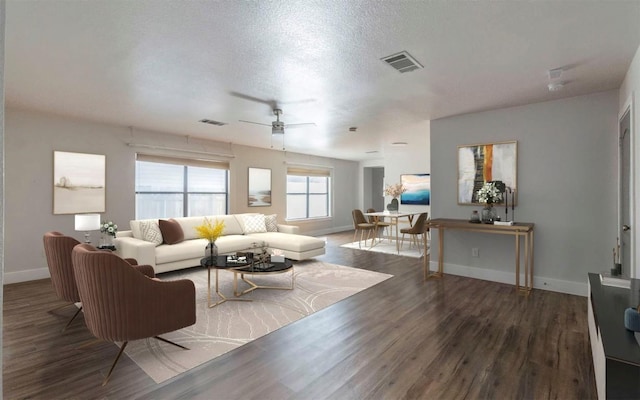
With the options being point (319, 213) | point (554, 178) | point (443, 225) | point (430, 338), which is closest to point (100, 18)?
point (430, 338)

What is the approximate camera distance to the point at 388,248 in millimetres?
7355

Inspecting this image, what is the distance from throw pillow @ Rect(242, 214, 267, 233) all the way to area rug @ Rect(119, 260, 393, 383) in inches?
55.9

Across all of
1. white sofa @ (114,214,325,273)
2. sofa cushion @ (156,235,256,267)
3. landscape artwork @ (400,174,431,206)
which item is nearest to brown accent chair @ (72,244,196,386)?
white sofa @ (114,214,325,273)

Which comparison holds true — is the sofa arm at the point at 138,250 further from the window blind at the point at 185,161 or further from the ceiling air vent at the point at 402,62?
the ceiling air vent at the point at 402,62

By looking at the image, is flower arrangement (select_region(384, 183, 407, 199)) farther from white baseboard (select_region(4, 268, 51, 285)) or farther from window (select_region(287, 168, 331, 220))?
white baseboard (select_region(4, 268, 51, 285))

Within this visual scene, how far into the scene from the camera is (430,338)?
2.84m

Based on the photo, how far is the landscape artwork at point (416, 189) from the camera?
8344mm

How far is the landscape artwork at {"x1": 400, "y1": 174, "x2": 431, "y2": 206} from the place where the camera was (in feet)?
27.4

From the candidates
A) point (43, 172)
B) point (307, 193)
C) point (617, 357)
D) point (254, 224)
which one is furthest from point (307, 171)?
point (617, 357)

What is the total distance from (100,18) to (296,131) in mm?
3834

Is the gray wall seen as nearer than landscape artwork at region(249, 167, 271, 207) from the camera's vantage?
Yes

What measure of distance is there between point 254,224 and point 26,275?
3558 millimetres

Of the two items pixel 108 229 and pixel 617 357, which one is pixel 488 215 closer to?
pixel 617 357

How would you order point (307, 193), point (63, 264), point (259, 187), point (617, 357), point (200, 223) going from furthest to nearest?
point (307, 193), point (259, 187), point (200, 223), point (63, 264), point (617, 357)
